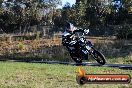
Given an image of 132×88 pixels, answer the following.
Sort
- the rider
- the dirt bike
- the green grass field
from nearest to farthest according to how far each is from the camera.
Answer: the rider, the dirt bike, the green grass field

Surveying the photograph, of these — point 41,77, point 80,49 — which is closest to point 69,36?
point 80,49

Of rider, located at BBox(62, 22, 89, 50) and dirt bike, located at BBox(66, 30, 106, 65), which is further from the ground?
rider, located at BBox(62, 22, 89, 50)

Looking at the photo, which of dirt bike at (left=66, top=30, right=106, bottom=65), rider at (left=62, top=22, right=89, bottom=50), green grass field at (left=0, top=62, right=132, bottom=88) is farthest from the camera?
green grass field at (left=0, top=62, right=132, bottom=88)

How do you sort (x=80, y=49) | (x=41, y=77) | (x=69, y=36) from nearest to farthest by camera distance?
(x=69, y=36) < (x=80, y=49) < (x=41, y=77)

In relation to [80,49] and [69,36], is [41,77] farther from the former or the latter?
[69,36]

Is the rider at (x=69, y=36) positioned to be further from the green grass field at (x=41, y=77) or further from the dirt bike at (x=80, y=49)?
the green grass field at (x=41, y=77)

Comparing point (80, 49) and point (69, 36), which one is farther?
point (80, 49)

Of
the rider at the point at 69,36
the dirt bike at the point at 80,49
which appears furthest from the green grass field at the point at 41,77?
the rider at the point at 69,36

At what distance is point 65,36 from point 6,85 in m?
25.1

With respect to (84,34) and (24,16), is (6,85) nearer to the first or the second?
(84,34)

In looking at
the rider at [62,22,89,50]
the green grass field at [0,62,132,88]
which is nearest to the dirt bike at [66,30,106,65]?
the rider at [62,22,89,50]

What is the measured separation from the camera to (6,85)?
3108 centimetres

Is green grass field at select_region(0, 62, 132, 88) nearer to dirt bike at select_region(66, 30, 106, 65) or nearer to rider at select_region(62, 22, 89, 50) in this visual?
dirt bike at select_region(66, 30, 106, 65)

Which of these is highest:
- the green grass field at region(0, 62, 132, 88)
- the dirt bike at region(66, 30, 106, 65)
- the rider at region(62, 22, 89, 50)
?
the rider at region(62, 22, 89, 50)
